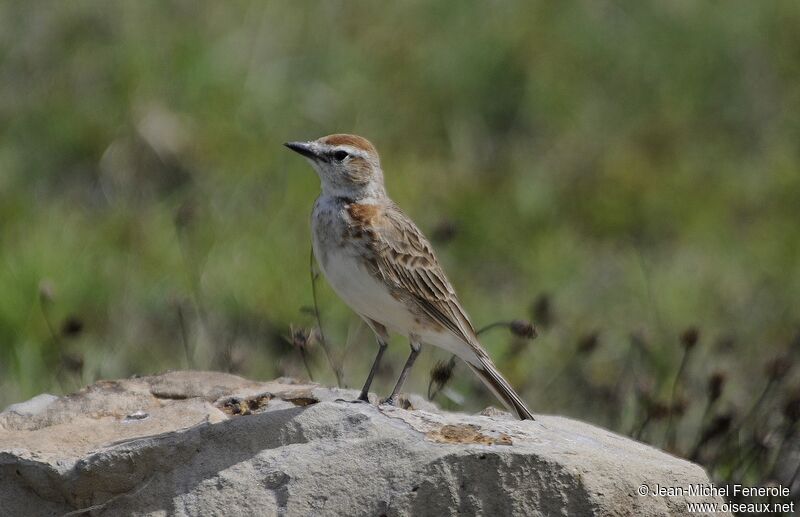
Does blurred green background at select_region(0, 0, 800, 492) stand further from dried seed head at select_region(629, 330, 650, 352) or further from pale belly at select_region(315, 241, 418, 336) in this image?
pale belly at select_region(315, 241, 418, 336)

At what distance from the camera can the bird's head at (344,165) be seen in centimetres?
644

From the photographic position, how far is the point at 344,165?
6473 mm

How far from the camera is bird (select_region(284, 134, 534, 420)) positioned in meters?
5.99

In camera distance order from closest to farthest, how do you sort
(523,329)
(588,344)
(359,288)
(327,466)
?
(327,466) → (359,288) → (523,329) → (588,344)

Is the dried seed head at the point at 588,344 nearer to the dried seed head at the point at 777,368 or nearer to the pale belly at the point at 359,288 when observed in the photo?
the dried seed head at the point at 777,368

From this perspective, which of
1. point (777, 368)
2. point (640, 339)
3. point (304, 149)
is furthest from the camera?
point (640, 339)

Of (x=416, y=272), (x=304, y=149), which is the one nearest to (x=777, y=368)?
(x=416, y=272)

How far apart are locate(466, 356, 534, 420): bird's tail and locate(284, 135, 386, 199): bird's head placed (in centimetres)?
100

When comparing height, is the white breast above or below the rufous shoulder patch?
below

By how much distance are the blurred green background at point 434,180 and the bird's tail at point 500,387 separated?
27.2 inches

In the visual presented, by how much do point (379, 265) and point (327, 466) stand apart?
4.22 feet

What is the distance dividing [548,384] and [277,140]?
3.46 meters

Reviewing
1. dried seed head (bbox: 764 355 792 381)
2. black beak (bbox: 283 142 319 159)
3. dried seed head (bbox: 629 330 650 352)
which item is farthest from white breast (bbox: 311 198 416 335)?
dried seed head (bbox: 764 355 792 381)

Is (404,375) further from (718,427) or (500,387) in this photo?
(718,427)
